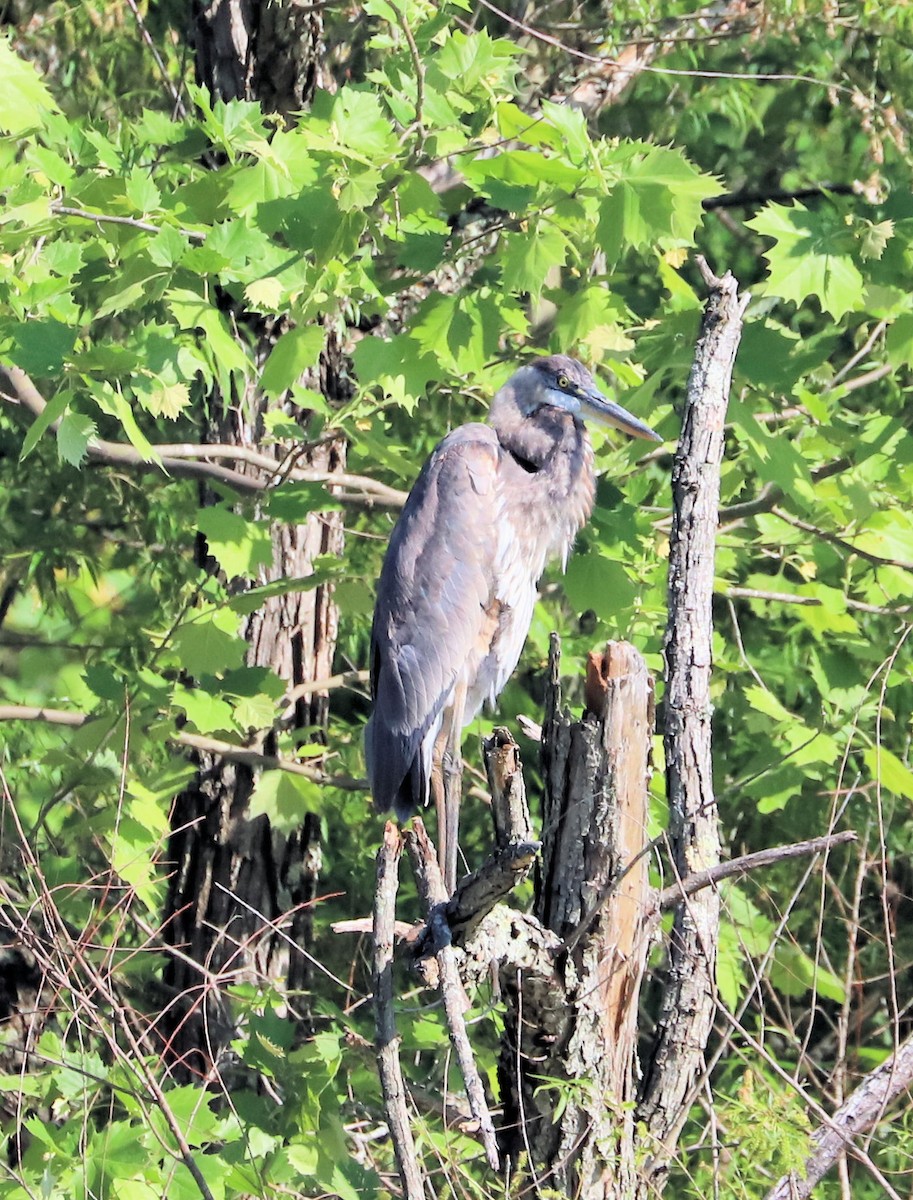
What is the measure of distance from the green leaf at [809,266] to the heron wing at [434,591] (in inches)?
40.7

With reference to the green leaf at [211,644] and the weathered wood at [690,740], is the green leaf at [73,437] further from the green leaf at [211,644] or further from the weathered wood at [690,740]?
the weathered wood at [690,740]

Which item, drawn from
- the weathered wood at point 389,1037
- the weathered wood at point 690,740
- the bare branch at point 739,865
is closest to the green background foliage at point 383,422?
the weathered wood at point 690,740

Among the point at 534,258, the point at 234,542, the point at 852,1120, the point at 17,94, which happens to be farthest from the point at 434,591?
the point at 852,1120

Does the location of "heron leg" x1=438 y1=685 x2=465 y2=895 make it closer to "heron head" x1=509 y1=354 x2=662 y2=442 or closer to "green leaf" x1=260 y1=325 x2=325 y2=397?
"heron head" x1=509 y1=354 x2=662 y2=442

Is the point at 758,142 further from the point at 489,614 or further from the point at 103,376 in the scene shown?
the point at 103,376

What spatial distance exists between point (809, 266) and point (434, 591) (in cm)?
128

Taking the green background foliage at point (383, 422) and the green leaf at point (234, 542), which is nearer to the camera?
the green background foliage at point (383, 422)

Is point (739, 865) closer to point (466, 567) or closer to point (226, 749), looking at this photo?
point (466, 567)

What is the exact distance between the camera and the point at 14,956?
4566 millimetres

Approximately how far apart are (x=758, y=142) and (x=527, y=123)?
4055 millimetres

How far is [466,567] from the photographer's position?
3.55 metres

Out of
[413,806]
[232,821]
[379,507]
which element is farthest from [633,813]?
[232,821]

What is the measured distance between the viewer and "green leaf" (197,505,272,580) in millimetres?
3100

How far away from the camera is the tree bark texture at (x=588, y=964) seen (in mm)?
2189
